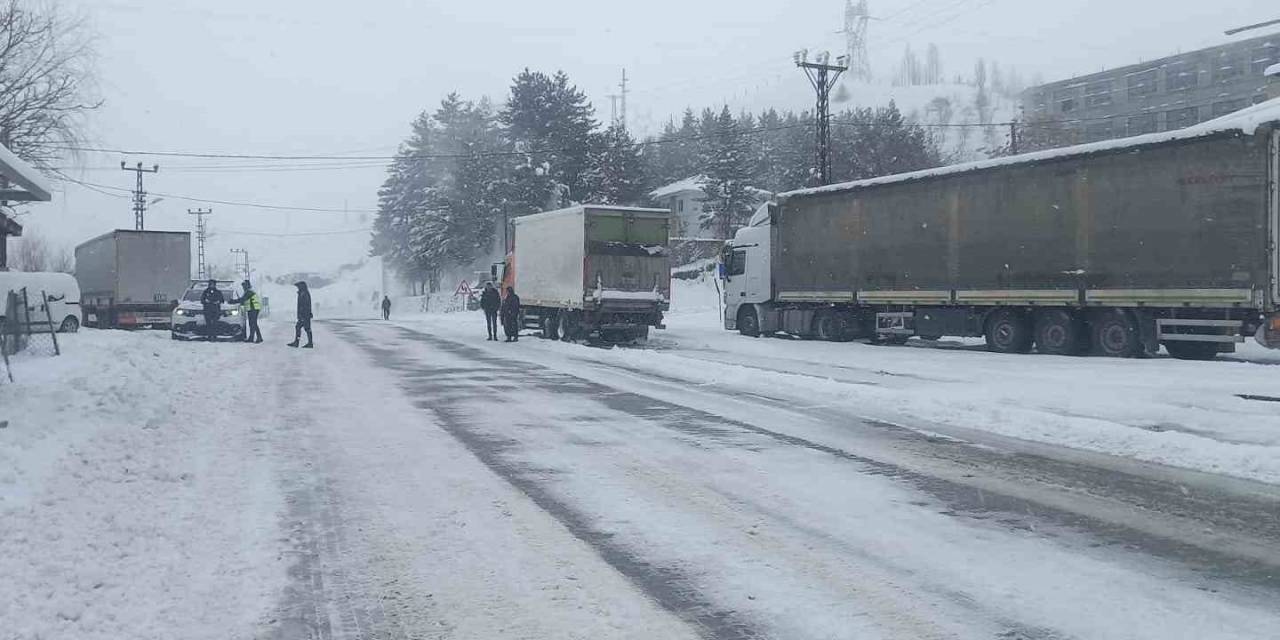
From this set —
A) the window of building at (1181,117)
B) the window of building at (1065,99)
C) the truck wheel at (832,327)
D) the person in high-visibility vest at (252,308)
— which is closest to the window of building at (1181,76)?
the window of building at (1181,117)

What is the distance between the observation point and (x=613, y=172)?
6488 centimetres

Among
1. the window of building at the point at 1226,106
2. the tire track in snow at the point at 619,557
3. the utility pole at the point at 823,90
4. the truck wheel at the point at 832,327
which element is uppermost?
the window of building at the point at 1226,106

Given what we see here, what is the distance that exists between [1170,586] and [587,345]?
2090 cm

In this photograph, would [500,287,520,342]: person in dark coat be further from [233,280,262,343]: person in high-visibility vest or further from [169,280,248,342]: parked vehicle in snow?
[169,280,248,342]: parked vehicle in snow

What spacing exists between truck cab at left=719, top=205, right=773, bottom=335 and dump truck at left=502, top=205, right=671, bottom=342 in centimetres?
456

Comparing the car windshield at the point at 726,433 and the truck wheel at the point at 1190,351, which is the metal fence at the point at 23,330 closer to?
the car windshield at the point at 726,433

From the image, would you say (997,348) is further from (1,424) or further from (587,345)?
(1,424)

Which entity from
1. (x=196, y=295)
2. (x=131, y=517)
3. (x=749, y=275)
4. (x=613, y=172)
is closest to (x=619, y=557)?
(x=131, y=517)

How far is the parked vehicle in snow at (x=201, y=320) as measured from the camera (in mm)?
26094

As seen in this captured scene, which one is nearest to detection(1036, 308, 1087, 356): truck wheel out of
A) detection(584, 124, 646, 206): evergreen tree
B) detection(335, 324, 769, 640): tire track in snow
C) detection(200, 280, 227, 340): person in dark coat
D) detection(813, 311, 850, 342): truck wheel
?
detection(813, 311, 850, 342): truck wheel

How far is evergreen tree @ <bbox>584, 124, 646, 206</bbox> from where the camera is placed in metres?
63.6

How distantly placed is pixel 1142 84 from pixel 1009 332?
217 ft

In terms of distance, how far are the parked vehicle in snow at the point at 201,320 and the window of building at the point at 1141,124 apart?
70.6m

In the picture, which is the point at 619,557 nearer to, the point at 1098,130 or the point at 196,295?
the point at 196,295
